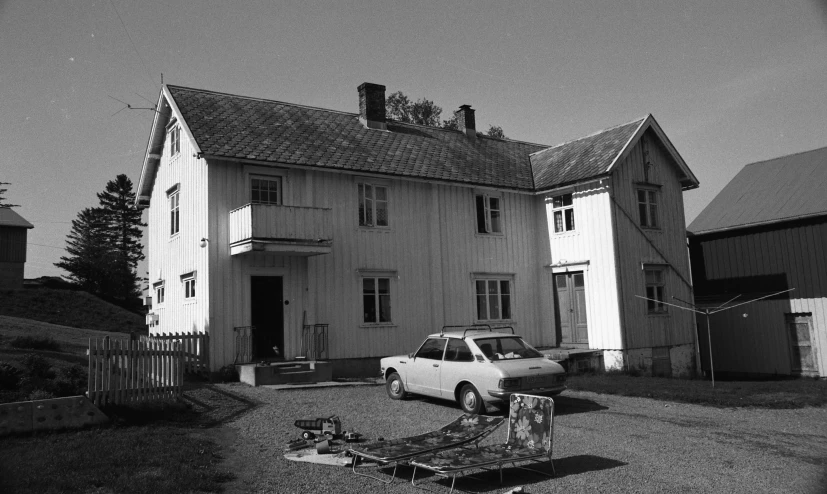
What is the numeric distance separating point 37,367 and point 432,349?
797cm

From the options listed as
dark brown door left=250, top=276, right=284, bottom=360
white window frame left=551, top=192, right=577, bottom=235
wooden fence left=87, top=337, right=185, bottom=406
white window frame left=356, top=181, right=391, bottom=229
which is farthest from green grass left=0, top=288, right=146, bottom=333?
wooden fence left=87, top=337, right=185, bottom=406

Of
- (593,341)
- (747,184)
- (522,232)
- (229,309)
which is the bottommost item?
(593,341)

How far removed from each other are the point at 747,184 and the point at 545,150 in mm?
8921

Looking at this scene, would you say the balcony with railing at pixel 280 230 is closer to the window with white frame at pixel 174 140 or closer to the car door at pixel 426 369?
the window with white frame at pixel 174 140

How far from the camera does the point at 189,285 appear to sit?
20.4 meters

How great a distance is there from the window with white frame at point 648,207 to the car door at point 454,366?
12.5 metres

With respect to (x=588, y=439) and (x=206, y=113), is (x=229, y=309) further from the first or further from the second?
(x=588, y=439)

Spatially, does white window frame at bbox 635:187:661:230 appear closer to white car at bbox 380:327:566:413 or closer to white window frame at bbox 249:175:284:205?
white car at bbox 380:327:566:413

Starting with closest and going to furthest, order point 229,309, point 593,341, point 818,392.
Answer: point 818,392, point 229,309, point 593,341

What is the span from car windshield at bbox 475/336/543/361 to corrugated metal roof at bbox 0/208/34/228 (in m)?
43.4

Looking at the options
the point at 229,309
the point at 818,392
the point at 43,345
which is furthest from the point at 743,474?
the point at 43,345

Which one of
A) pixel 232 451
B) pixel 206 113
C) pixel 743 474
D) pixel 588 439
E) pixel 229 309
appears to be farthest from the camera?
pixel 206 113

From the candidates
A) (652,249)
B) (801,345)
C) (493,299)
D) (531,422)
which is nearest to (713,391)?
(652,249)

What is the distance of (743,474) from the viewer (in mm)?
8352
